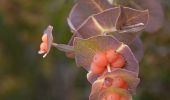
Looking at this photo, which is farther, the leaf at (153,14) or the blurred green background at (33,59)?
the blurred green background at (33,59)

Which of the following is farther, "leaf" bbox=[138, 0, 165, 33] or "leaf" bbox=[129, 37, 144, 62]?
"leaf" bbox=[138, 0, 165, 33]

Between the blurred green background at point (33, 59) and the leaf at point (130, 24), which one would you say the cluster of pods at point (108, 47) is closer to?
the leaf at point (130, 24)

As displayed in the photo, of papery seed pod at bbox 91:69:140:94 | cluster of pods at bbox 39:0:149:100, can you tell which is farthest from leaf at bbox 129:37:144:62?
papery seed pod at bbox 91:69:140:94

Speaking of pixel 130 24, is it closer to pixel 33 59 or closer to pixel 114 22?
pixel 114 22

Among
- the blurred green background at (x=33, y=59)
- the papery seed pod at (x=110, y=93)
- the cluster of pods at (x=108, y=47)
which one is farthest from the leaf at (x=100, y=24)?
the blurred green background at (x=33, y=59)

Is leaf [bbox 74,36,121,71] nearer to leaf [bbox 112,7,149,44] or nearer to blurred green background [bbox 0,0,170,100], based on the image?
leaf [bbox 112,7,149,44]

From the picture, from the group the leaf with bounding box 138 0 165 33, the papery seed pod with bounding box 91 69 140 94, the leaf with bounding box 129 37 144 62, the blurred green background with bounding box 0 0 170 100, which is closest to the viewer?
the papery seed pod with bounding box 91 69 140 94

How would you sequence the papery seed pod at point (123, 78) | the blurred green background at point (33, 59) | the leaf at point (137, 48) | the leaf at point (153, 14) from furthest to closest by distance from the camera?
the blurred green background at point (33, 59) → the leaf at point (153, 14) → the leaf at point (137, 48) → the papery seed pod at point (123, 78)

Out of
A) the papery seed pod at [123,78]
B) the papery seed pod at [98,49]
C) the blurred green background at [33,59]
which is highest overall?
the papery seed pod at [98,49]

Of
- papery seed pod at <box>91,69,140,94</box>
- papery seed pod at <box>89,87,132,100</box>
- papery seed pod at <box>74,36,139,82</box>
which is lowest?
papery seed pod at <box>89,87,132,100</box>
